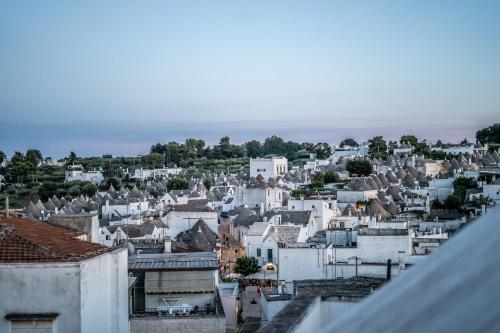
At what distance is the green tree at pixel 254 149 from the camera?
126 m

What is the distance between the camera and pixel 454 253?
3.81 ft

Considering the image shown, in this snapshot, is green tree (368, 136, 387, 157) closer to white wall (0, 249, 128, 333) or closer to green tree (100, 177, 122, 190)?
green tree (100, 177, 122, 190)

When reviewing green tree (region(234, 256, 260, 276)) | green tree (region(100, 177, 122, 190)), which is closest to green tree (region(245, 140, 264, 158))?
green tree (region(100, 177, 122, 190))

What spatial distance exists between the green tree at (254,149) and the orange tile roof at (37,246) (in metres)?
113

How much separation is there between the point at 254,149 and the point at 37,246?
384 ft

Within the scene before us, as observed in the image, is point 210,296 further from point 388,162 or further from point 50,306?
point 388,162

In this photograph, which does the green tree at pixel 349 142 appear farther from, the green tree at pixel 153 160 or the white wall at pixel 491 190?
the white wall at pixel 491 190

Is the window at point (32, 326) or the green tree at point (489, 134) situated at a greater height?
the green tree at point (489, 134)

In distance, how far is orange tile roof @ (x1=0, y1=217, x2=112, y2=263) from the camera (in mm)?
9297

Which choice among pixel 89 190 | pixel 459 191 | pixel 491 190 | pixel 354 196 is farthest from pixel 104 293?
pixel 89 190

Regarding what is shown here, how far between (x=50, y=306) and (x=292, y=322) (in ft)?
17.9

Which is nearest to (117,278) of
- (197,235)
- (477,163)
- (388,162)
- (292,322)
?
(292,322)

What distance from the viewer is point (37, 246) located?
953 cm

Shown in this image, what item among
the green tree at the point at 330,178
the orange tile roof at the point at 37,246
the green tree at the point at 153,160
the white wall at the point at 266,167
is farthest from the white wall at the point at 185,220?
the green tree at the point at 153,160
